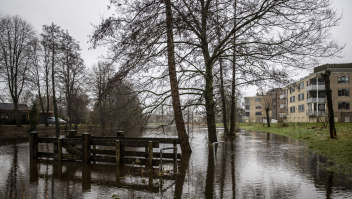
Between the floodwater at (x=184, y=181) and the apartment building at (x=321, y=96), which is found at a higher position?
the apartment building at (x=321, y=96)

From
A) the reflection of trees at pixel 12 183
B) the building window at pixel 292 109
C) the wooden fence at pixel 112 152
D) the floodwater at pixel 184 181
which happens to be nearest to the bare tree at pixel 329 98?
the floodwater at pixel 184 181

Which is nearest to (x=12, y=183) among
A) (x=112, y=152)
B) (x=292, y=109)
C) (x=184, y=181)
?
(x=112, y=152)

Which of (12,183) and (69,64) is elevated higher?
(69,64)

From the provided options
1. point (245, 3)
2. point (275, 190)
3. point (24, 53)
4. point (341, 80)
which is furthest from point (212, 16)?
point (341, 80)

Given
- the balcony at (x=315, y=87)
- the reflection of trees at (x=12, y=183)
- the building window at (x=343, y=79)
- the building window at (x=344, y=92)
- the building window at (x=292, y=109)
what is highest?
the building window at (x=343, y=79)

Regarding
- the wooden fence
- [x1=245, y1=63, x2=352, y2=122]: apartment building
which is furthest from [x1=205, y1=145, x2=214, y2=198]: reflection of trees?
[x1=245, y1=63, x2=352, y2=122]: apartment building

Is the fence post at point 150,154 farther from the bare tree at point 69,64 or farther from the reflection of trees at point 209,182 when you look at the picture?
the bare tree at point 69,64

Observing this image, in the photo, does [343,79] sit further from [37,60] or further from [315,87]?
[37,60]

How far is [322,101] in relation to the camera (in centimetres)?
5703

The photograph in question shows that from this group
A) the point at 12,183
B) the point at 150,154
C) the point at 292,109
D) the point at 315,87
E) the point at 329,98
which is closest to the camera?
the point at 12,183

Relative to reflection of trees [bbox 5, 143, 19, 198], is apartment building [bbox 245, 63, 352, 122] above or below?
above

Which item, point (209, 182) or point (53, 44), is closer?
point (209, 182)

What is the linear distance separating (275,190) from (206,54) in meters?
10.0

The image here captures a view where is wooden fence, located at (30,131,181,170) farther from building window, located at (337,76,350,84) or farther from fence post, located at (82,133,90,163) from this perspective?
building window, located at (337,76,350,84)
